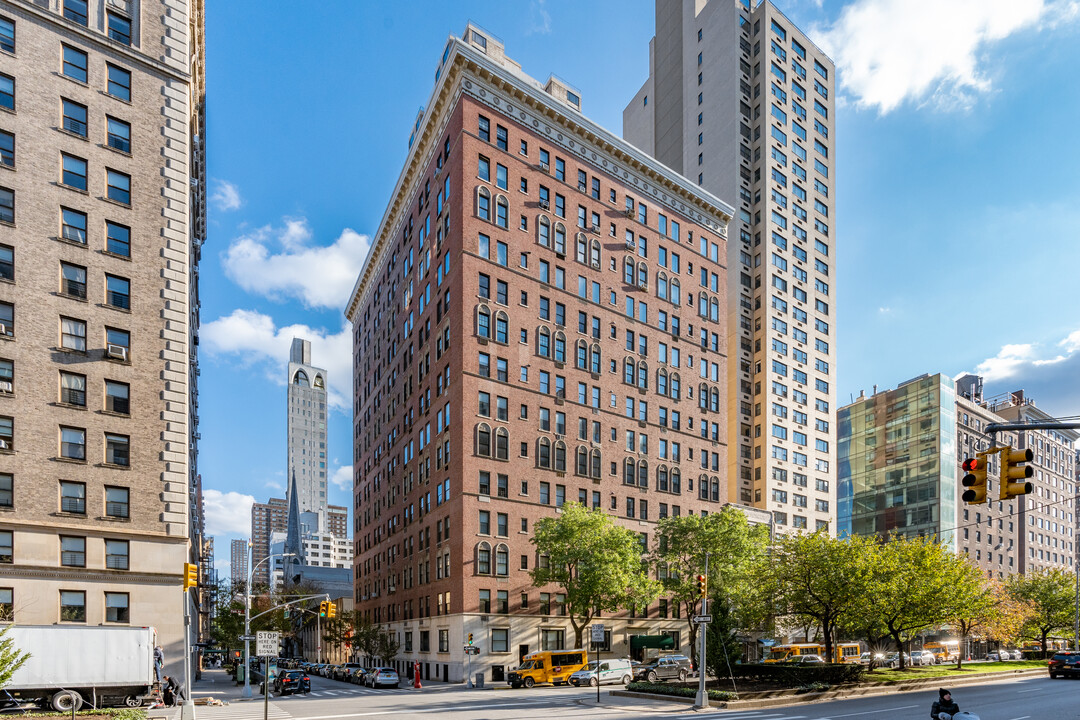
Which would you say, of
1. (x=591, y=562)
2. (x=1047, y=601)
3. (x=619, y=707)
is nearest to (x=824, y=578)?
(x=619, y=707)

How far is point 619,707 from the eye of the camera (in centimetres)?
3297

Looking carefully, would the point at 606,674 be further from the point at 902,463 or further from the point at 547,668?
the point at 902,463

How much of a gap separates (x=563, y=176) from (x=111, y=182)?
41.6 m

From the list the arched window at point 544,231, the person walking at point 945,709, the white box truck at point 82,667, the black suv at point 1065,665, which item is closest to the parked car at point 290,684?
the white box truck at point 82,667

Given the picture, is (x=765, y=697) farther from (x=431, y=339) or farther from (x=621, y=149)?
(x=621, y=149)

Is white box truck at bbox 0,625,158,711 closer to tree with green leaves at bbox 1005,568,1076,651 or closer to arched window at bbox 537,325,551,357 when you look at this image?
arched window at bbox 537,325,551,357

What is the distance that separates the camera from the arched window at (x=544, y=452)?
64.5m

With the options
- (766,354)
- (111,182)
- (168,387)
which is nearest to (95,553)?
(168,387)

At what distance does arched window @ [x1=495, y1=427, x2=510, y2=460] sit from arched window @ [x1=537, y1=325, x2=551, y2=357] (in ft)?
28.3

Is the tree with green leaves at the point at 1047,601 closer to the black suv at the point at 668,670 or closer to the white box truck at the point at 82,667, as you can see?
the black suv at the point at 668,670

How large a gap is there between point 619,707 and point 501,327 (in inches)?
1477

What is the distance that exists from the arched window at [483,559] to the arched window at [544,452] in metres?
9.22

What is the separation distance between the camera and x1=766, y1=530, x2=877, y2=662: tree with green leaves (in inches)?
1598

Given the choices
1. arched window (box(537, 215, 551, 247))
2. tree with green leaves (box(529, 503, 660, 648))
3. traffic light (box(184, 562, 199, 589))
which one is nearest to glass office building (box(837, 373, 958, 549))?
tree with green leaves (box(529, 503, 660, 648))
